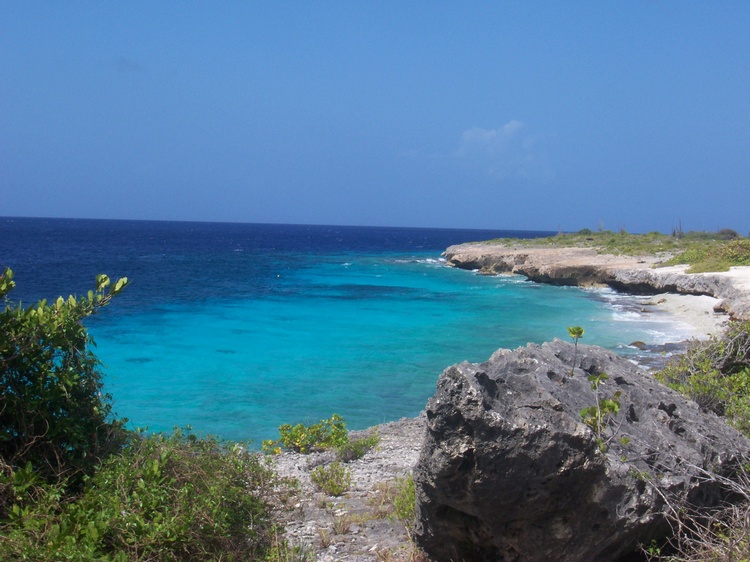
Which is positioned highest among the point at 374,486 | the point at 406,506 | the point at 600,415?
the point at 600,415

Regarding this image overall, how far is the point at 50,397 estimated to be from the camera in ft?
15.9

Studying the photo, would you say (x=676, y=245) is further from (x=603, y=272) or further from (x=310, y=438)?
(x=310, y=438)

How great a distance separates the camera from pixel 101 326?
87.9 ft

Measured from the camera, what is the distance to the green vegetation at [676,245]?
112 feet

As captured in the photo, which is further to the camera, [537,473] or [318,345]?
[318,345]

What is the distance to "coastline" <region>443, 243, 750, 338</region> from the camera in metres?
24.6

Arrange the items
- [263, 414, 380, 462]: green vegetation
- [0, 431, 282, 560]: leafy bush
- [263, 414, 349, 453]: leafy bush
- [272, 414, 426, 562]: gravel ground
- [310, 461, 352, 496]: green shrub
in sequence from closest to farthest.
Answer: [0, 431, 282, 560]: leafy bush, [272, 414, 426, 562]: gravel ground, [310, 461, 352, 496]: green shrub, [263, 414, 380, 462]: green vegetation, [263, 414, 349, 453]: leafy bush

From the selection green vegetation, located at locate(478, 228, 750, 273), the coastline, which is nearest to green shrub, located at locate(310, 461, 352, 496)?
the coastline

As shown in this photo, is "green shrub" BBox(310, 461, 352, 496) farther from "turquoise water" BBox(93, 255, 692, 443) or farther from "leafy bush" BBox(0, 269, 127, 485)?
"leafy bush" BBox(0, 269, 127, 485)

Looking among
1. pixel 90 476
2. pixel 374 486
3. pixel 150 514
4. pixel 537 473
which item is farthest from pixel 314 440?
pixel 537 473

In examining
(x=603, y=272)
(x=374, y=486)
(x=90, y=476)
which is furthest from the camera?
(x=603, y=272)

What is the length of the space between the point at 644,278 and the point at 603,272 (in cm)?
571

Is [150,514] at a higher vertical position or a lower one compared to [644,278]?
lower

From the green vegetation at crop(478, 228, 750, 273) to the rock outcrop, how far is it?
1.45 metres
